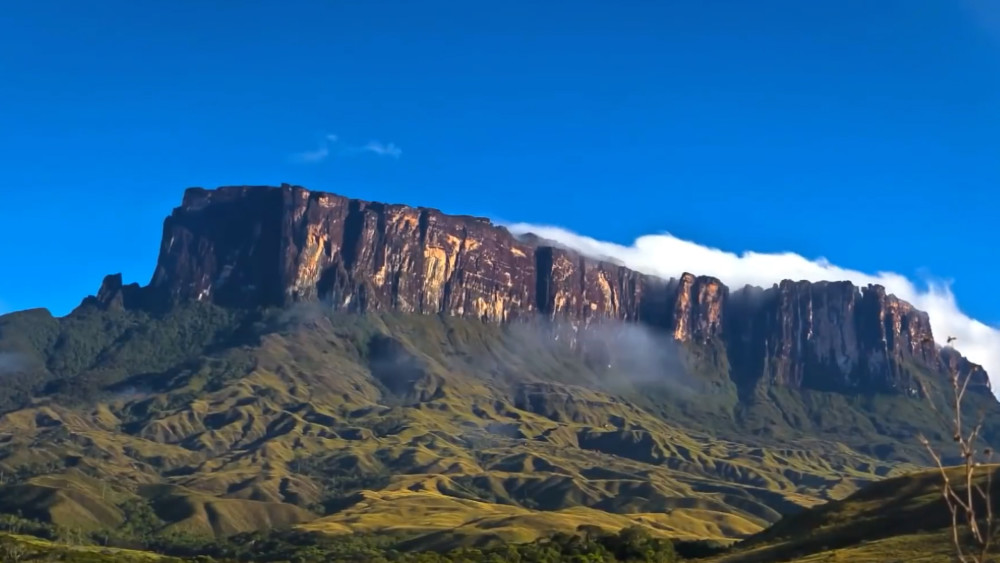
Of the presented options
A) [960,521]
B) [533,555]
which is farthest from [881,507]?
[533,555]

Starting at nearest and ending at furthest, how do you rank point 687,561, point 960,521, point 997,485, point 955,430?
point 955,430, point 960,521, point 997,485, point 687,561

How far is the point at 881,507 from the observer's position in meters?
186

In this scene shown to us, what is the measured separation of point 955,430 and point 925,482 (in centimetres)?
18969

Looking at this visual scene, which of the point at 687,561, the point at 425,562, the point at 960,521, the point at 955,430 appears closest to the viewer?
the point at 955,430

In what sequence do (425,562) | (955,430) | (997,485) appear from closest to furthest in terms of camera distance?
(955,430) → (997,485) → (425,562)

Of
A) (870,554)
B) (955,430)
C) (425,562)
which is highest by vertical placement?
(955,430)

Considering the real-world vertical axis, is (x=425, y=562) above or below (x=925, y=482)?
below

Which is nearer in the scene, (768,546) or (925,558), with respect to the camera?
(925,558)

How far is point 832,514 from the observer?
19112 cm

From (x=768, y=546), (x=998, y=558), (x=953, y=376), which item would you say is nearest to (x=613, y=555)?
(x=768, y=546)

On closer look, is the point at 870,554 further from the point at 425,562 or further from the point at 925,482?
the point at 425,562

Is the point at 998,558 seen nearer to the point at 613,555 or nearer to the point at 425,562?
the point at 613,555

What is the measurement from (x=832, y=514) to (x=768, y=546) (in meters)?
22.1

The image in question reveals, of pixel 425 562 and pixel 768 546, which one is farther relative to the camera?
pixel 425 562
